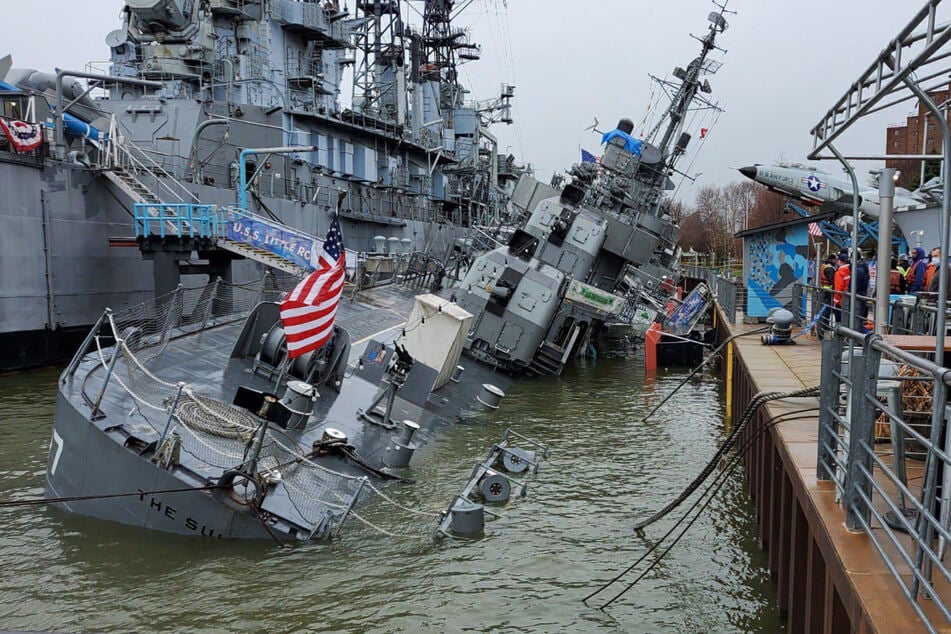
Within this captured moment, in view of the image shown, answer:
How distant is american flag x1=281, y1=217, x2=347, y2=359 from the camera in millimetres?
11734

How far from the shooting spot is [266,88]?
1597 inches

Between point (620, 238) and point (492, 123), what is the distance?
55.9 meters

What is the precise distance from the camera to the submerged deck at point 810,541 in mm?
4895

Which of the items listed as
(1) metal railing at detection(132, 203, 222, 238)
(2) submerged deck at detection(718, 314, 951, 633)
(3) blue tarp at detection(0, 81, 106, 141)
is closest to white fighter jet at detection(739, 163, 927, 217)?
(2) submerged deck at detection(718, 314, 951, 633)

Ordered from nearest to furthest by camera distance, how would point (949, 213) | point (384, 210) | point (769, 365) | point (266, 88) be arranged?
point (949, 213), point (769, 365), point (266, 88), point (384, 210)

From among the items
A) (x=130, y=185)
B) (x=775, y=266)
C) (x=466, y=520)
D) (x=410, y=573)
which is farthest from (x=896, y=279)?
(x=130, y=185)

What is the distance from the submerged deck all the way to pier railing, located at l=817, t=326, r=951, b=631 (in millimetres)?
106

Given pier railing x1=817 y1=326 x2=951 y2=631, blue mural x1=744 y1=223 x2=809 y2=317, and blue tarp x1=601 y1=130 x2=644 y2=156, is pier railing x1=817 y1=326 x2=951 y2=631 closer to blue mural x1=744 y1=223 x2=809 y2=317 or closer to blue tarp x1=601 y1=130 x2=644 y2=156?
blue mural x1=744 y1=223 x2=809 y2=317

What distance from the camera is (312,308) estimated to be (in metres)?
11.9

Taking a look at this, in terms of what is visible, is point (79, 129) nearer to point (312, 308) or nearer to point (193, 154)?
point (193, 154)

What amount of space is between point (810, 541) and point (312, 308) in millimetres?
7452

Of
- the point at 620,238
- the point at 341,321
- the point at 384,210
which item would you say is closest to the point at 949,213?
the point at 341,321

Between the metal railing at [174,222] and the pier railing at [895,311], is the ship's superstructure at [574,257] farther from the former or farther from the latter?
the metal railing at [174,222]

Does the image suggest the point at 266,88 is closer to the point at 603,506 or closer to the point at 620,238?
the point at 620,238
